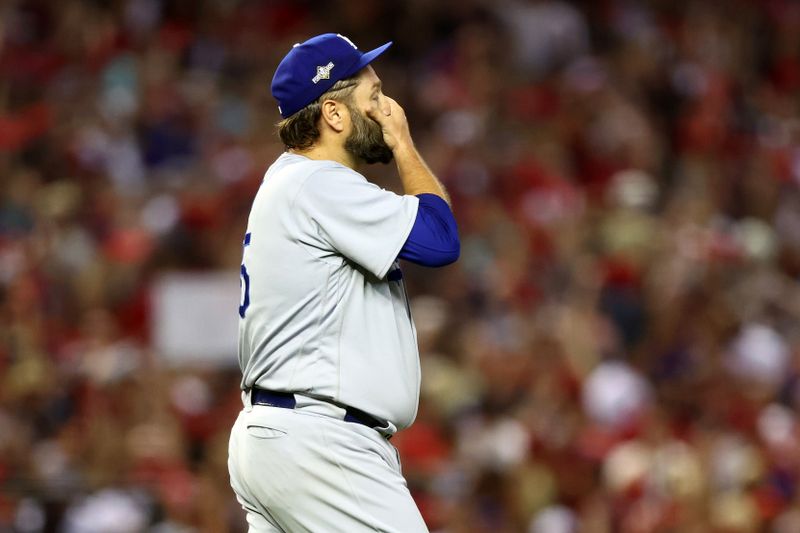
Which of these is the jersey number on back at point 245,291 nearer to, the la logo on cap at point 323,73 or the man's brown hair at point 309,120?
the man's brown hair at point 309,120

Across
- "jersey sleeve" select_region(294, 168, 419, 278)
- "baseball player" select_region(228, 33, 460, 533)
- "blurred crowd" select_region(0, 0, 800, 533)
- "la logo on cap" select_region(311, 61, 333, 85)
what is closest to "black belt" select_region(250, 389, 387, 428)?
"baseball player" select_region(228, 33, 460, 533)

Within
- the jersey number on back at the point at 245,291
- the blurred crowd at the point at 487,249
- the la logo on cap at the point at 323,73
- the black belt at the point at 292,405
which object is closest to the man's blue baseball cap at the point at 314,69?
the la logo on cap at the point at 323,73

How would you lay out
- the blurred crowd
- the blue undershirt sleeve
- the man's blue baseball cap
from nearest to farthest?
the blue undershirt sleeve
the man's blue baseball cap
the blurred crowd

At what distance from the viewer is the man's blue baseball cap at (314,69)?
3.57 metres

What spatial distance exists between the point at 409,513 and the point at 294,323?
0.55 metres

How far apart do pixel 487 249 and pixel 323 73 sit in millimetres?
4844

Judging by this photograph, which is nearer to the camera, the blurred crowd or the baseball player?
the baseball player

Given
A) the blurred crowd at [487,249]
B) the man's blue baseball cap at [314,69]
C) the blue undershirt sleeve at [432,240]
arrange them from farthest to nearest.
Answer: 1. the blurred crowd at [487,249]
2. the man's blue baseball cap at [314,69]
3. the blue undershirt sleeve at [432,240]

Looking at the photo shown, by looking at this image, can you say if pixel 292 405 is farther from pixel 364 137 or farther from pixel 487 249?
pixel 487 249

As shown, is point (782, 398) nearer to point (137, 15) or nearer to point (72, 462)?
point (72, 462)

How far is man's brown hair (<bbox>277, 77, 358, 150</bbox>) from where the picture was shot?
359 cm

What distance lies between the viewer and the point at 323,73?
3.57 meters

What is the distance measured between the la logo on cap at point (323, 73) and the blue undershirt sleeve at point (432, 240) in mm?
419

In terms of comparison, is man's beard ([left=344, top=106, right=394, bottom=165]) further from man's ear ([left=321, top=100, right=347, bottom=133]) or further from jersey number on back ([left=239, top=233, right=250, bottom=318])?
jersey number on back ([left=239, top=233, right=250, bottom=318])
